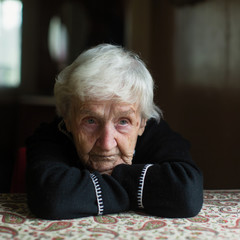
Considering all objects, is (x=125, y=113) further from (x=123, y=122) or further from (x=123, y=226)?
(x=123, y=226)

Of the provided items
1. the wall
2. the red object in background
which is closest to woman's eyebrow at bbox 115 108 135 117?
the red object in background

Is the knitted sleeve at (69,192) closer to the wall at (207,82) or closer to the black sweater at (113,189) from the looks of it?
the black sweater at (113,189)

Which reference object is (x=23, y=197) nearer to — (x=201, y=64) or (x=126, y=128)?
(x=126, y=128)

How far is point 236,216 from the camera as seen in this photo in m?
0.95

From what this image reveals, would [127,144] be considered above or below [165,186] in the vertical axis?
above

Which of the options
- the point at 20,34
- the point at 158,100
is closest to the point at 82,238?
the point at 158,100

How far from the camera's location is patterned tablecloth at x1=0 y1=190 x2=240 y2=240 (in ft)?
2.61

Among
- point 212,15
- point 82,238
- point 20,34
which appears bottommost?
point 82,238

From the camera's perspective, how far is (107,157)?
42.8 inches

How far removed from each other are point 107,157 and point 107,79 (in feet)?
0.75

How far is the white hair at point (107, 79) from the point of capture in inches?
41.2

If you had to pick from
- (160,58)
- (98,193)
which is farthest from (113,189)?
(160,58)

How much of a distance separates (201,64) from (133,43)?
1313 mm

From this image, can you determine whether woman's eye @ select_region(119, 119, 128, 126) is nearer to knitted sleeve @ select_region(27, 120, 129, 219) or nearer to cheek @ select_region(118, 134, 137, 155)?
cheek @ select_region(118, 134, 137, 155)
